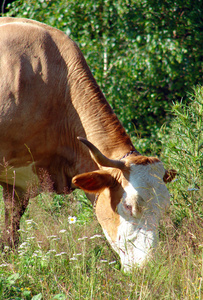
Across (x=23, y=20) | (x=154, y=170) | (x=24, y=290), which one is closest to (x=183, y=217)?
(x=154, y=170)

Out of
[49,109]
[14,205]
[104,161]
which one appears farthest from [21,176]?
[104,161]

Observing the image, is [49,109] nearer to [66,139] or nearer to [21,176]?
[66,139]

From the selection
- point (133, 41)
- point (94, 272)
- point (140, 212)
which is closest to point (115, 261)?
point (94, 272)

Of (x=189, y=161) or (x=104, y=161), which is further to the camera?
(x=189, y=161)

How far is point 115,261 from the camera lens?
320 cm

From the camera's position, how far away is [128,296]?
2836mm

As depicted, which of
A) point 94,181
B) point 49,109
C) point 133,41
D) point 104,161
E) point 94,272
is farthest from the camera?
point 133,41

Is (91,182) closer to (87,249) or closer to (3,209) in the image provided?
(87,249)

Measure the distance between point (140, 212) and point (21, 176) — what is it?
1.35 meters

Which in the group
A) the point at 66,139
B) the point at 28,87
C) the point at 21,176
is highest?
the point at 28,87

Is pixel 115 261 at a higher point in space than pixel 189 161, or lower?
lower

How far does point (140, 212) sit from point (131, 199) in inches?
5.2

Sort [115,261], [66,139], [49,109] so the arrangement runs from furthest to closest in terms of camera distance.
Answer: [66,139]
[49,109]
[115,261]

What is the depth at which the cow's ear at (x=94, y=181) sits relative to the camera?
3.51m
